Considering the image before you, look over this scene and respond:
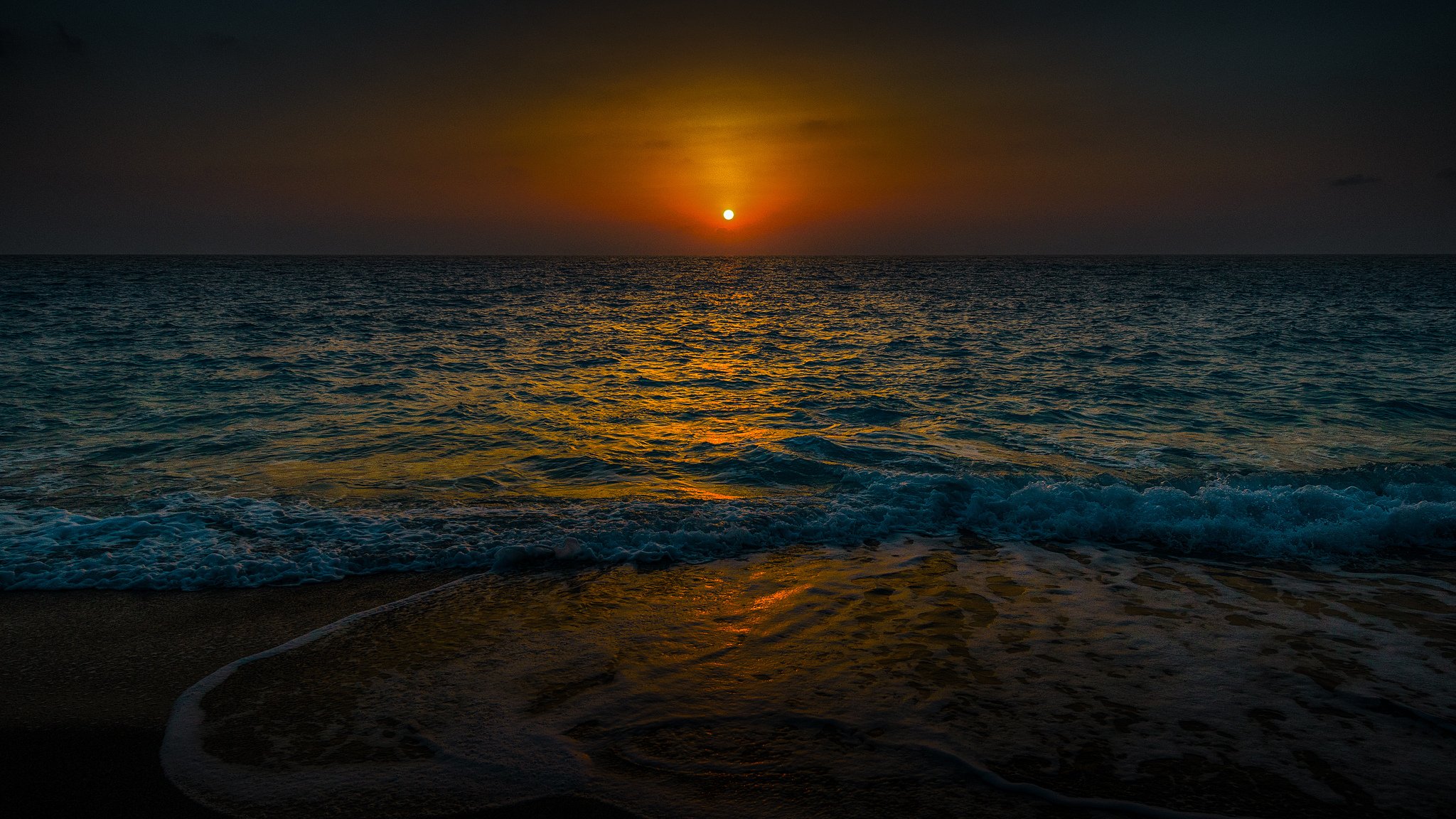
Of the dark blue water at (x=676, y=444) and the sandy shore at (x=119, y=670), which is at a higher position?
the dark blue water at (x=676, y=444)

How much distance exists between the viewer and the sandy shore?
12.6 ft

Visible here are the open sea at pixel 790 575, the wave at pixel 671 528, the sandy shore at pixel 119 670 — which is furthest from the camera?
the wave at pixel 671 528

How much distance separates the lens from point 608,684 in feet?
16.1

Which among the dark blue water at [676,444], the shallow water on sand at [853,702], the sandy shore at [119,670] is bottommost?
the sandy shore at [119,670]

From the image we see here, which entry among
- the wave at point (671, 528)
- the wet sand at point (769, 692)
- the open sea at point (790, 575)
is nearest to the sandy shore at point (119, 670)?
the wet sand at point (769, 692)

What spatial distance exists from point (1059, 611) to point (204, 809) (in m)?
6.03

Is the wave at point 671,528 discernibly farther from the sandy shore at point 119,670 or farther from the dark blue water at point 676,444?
the sandy shore at point 119,670

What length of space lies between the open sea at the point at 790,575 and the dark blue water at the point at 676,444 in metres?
0.09

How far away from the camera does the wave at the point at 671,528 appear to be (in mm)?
7105

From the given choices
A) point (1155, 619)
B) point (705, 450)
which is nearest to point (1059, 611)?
point (1155, 619)

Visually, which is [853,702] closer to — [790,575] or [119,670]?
[790,575]

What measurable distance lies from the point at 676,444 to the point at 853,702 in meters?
8.21

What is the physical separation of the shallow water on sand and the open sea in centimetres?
3

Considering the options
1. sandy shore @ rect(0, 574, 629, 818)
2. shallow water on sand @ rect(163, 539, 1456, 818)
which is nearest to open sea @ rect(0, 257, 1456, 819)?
shallow water on sand @ rect(163, 539, 1456, 818)
